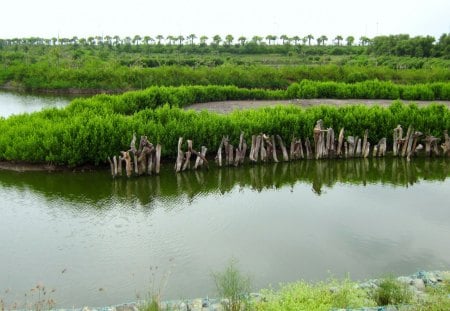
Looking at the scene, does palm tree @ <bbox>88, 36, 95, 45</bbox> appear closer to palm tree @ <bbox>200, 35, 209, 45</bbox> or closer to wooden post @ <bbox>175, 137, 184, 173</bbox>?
palm tree @ <bbox>200, 35, 209, 45</bbox>

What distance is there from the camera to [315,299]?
28.9 ft

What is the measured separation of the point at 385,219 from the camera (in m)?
14.6

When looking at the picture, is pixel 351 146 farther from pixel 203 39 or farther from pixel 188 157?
pixel 203 39

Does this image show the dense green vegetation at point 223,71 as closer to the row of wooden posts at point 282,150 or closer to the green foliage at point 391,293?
the row of wooden posts at point 282,150

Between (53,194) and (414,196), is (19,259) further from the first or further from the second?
(414,196)

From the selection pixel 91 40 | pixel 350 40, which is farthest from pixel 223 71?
pixel 91 40

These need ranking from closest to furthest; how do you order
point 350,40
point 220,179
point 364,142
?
point 220,179 < point 364,142 < point 350,40

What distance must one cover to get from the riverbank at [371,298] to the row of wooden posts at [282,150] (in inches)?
346

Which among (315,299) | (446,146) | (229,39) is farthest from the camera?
(229,39)

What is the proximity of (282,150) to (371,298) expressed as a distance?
11.6 metres

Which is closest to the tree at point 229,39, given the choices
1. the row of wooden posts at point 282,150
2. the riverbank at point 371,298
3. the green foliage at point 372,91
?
the green foliage at point 372,91

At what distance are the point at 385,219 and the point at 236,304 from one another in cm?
751

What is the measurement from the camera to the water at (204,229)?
36.5 ft

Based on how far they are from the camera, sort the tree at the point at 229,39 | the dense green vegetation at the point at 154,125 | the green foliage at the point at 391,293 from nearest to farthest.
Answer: the green foliage at the point at 391,293
the dense green vegetation at the point at 154,125
the tree at the point at 229,39
